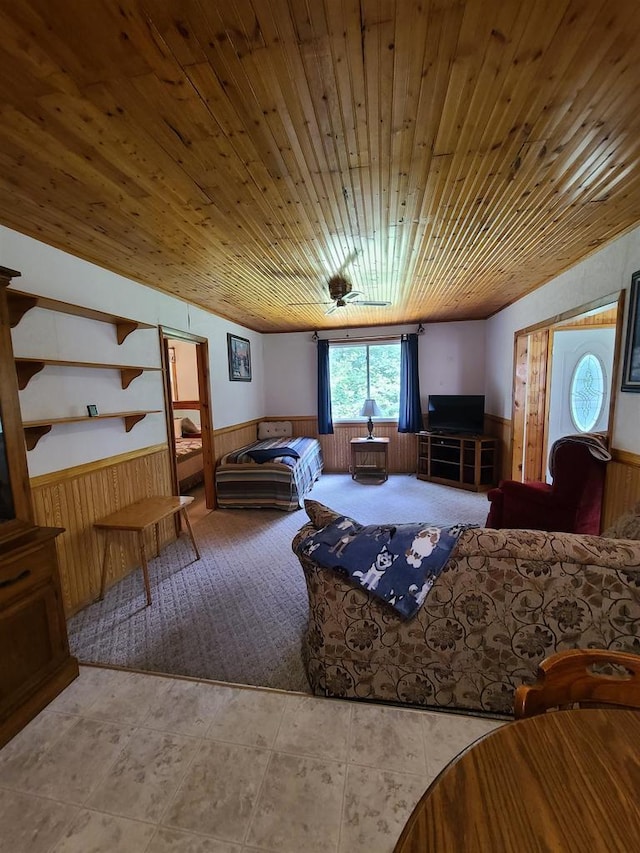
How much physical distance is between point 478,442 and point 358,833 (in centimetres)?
447

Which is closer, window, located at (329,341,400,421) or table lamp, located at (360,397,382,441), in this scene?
table lamp, located at (360,397,382,441)

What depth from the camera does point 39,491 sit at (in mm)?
2266

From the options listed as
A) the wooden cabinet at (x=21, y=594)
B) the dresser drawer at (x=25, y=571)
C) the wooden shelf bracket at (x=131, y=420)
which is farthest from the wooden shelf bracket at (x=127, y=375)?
the dresser drawer at (x=25, y=571)

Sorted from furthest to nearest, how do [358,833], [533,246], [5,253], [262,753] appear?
[533,246] < [5,253] < [262,753] < [358,833]

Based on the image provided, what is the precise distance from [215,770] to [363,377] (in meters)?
5.53

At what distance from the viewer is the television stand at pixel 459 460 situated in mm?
5070

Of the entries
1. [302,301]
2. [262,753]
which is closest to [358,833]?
[262,753]

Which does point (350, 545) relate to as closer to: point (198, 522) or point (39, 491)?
point (39, 491)

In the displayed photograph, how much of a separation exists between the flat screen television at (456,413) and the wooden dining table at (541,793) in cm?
494

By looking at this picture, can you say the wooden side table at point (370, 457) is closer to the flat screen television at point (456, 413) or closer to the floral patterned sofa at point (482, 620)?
the flat screen television at point (456, 413)

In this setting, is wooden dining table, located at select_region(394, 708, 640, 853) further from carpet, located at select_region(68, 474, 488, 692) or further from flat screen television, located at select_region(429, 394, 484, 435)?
flat screen television, located at select_region(429, 394, 484, 435)

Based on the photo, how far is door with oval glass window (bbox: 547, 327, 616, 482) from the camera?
4.03 m

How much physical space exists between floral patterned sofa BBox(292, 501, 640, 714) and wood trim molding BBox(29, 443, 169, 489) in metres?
1.74

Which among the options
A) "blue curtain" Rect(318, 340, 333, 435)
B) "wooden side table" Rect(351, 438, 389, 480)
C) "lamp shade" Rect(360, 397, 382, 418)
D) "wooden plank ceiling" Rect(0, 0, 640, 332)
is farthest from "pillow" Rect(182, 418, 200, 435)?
"wooden plank ceiling" Rect(0, 0, 640, 332)
